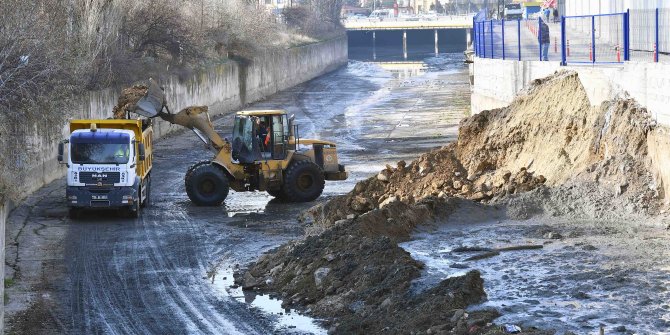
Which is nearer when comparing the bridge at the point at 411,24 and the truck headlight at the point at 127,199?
the truck headlight at the point at 127,199

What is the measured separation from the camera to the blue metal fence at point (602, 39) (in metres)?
24.1

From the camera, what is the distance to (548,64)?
29.1 meters

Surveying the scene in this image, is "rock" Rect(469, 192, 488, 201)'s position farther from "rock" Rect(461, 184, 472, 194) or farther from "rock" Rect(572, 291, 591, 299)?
"rock" Rect(572, 291, 591, 299)

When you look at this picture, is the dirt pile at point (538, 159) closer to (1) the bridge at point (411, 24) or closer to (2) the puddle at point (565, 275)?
(2) the puddle at point (565, 275)

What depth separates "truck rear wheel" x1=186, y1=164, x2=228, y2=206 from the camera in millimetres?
28312

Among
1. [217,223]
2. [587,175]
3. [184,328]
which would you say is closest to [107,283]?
[184,328]

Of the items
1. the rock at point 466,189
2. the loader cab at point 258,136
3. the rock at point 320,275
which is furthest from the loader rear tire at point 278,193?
the rock at point 320,275

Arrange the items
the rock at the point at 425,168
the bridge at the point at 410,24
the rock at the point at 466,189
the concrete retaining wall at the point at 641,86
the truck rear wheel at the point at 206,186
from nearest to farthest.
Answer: the concrete retaining wall at the point at 641,86 < the rock at the point at 466,189 < the rock at the point at 425,168 < the truck rear wheel at the point at 206,186 < the bridge at the point at 410,24

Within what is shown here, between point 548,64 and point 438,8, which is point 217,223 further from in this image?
point 438,8

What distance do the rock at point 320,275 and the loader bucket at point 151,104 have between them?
12.2 m

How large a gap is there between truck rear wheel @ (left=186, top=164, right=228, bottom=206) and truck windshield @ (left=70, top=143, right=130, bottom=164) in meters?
2.29

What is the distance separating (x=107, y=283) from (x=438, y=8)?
176 metres

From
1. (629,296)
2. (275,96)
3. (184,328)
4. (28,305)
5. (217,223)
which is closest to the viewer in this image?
(629,296)

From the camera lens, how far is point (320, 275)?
59.2 feet
